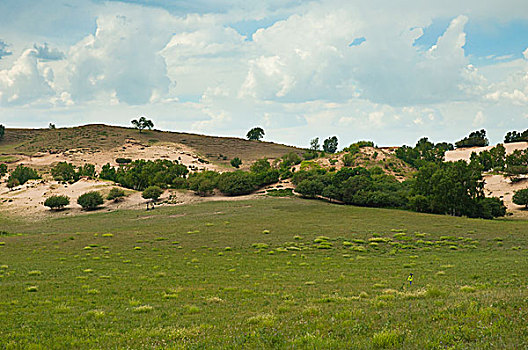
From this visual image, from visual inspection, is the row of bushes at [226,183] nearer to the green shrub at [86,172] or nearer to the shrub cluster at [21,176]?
the green shrub at [86,172]

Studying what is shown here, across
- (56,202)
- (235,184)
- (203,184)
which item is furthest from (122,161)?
(235,184)

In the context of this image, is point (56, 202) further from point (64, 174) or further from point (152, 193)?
point (64, 174)

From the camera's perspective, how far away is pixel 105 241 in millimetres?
53969

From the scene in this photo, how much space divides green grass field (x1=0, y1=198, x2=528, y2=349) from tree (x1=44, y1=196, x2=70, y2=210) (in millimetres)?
51713

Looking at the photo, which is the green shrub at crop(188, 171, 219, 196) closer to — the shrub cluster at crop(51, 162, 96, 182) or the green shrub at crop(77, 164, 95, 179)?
the shrub cluster at crop(51, 162, 96, 182)

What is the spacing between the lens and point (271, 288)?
24.6 metres

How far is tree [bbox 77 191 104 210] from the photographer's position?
107 m

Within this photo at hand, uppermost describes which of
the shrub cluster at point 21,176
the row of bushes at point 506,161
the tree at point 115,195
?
the row of bushes at point 506,161

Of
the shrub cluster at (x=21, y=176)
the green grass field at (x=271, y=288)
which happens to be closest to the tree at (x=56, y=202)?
the shrub cluster at (x=21, y=176)

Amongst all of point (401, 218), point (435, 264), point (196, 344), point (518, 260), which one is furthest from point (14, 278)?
point (401, 218)

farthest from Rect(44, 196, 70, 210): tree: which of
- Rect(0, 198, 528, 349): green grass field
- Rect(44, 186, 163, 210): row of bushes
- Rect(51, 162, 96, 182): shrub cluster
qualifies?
Rect(0, 198, 528, 349): green grass field

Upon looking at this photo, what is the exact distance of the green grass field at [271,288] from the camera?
12.2m

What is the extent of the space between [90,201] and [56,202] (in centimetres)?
873

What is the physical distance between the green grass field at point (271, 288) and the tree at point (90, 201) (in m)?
46.9
